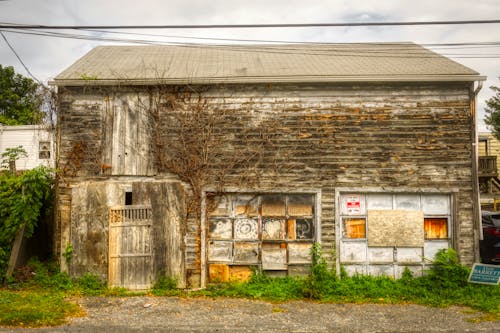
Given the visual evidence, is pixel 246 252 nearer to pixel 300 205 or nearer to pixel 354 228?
pixel 300 205

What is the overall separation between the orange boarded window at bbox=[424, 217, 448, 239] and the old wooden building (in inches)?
0.9

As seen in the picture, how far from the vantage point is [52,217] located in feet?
31.9

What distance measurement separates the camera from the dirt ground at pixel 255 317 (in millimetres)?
6215

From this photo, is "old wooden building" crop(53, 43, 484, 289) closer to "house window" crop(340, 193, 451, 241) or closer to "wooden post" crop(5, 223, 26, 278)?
"house window" crop(340, 193, 451, 241)

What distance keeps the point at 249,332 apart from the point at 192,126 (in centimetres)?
481

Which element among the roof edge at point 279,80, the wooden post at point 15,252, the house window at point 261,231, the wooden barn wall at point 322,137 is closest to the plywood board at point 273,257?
the house window at point 261,231

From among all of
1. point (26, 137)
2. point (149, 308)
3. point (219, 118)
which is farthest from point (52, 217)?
point (26, 137)

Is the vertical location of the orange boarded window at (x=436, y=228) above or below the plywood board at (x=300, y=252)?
above

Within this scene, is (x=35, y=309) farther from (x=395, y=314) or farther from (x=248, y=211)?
(x=395, y=314)

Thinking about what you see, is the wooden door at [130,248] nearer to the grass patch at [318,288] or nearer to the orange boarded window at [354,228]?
the grass patch at [318,288]

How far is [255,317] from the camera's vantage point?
6.78 m

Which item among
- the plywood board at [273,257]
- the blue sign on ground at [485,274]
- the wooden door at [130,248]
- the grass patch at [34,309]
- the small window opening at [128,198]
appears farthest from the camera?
the small window opening at [128,198]

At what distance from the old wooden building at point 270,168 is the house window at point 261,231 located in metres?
0.02

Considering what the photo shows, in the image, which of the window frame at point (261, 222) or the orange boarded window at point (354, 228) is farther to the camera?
the orange boarded window at point (354, 228)
